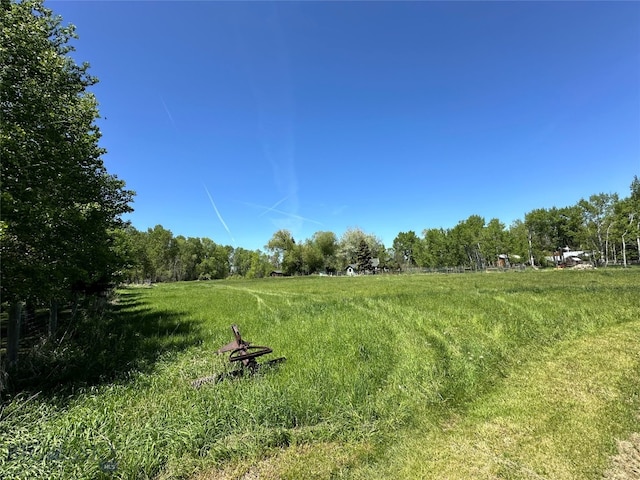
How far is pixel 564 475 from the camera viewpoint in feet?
12.6

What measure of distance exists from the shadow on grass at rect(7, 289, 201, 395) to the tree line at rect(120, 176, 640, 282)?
5200 centimetres

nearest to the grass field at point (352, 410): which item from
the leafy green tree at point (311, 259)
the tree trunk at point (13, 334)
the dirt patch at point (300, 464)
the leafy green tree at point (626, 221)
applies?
the dirt patch at point (300, 464)

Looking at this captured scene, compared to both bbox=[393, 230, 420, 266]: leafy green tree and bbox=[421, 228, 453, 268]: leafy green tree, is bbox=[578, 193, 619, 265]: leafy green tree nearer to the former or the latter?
bbox=[421, 228, 453, 268]: leafy green tree

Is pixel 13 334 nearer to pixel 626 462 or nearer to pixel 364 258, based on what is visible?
pixel 626 462

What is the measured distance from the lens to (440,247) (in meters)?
92.2

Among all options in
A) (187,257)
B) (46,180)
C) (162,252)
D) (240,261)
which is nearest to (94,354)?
(46,180)

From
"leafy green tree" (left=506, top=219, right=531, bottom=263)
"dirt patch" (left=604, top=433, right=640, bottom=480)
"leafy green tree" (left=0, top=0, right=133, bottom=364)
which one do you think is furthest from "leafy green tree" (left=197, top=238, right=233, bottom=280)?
"dirt patch" (left=604, top=433, right=640, bottom=480)

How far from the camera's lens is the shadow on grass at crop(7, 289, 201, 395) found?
24.4ft

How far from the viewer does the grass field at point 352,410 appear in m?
4.17

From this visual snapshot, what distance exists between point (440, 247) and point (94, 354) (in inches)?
3654

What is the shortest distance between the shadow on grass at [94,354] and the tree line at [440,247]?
51995mm

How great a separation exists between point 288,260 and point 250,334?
92.1 meters

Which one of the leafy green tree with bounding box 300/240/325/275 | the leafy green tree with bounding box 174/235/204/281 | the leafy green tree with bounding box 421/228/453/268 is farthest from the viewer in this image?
the leafy green tree with bounding box 174/235/204/281

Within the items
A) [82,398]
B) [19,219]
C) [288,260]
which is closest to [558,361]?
[82,398]
